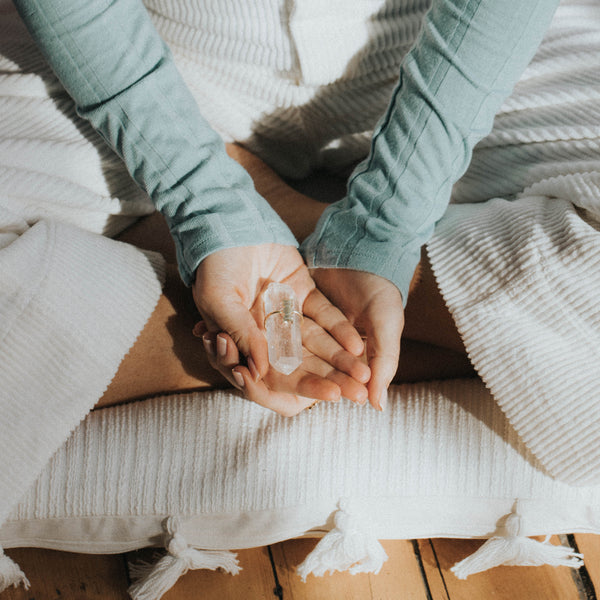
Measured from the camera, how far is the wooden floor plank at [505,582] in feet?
2.37

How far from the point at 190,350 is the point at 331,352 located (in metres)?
0.21

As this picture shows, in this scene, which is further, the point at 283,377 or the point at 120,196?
the point at 120,196

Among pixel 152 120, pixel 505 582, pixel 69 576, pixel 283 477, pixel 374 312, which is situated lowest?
pixel 69 576

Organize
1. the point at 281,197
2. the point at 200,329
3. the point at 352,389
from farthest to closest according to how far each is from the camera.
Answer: the point at 281,197 < the point at 200,329 < the point at 352,389

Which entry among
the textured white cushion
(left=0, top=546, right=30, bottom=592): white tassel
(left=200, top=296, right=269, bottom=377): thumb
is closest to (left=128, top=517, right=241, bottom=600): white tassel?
the textured white cushion

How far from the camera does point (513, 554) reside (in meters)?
0.68

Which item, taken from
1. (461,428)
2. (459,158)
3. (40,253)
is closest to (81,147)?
(40,253)

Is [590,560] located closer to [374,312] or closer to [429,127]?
[374,312]

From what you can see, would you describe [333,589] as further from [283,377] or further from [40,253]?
[40,253]

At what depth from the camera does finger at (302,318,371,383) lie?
590 millimetres

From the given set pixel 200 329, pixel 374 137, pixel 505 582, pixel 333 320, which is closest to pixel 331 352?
pixel 333 320

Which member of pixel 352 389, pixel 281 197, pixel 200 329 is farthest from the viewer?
pixel 281 197

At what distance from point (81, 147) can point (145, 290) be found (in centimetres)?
22

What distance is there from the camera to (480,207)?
2.41 ft
